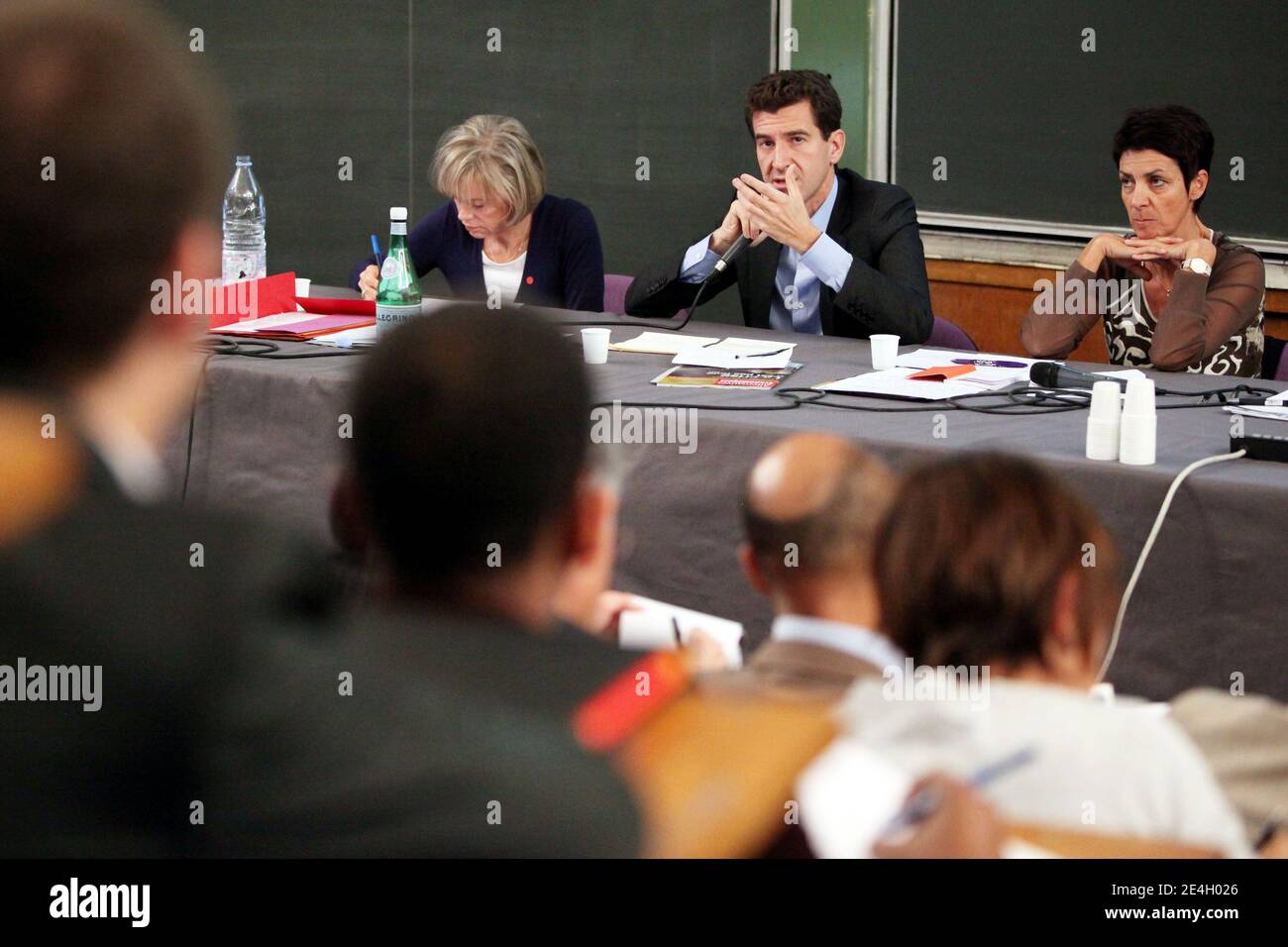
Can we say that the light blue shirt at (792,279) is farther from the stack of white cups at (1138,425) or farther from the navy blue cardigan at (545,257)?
the stack of white cups at (1138,425)

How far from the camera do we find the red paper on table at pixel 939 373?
2.46m

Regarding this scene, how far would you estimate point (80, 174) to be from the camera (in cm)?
47

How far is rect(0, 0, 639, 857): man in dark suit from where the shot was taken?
1.43 feet

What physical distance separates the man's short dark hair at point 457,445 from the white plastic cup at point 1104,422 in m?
1.38

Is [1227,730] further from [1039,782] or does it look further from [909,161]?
[909,161]

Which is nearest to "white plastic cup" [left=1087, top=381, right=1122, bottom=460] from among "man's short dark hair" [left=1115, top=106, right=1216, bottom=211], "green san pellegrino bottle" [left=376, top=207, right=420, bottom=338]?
"man's short dark hair" [left=1115, top=106, right=1216, bottom=211]

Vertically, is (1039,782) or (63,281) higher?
(63,281)

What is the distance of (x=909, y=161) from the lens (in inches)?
167
